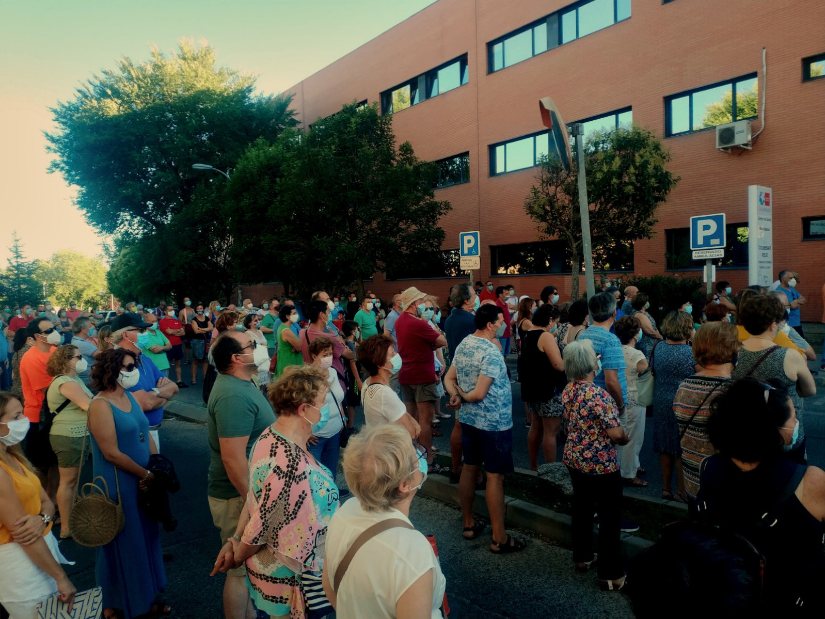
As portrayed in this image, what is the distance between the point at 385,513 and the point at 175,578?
10.7ft

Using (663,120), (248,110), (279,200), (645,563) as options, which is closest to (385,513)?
(645,563)

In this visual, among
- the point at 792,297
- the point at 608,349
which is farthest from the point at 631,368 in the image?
the point at 792,297

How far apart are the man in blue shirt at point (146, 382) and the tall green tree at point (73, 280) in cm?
10547

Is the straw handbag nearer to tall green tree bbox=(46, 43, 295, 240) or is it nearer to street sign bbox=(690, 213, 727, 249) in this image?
street sign bbox=(690, 213, 727, 249)

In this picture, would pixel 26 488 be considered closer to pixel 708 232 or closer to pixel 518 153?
pixel 708 232

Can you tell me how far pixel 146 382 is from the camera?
16.4 feet

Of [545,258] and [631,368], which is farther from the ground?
[545,258]

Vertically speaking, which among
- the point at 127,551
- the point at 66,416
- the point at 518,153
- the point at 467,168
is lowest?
the point at 127,551

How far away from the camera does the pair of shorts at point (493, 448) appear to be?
4328 millimetres

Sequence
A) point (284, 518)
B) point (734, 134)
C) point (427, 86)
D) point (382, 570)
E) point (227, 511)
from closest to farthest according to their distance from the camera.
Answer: point (382, 570) → point (284, 518) → point (227, 511) → point (734, 134) → point (427, 86)

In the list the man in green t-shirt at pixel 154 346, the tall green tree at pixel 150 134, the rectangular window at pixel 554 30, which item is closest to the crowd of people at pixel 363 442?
the man in green t-shirt at pixel 154 346

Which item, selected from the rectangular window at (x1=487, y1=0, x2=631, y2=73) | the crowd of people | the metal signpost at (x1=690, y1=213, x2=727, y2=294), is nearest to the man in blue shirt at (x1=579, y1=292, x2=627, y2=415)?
the crowd of people

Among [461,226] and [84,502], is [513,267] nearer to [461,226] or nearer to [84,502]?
[461,226]

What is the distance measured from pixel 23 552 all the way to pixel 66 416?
2.45 meters
